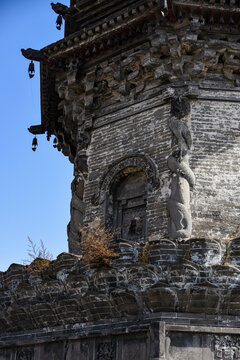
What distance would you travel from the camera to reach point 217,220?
12.5 meters

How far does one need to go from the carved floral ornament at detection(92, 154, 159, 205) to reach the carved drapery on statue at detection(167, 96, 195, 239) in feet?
1.80

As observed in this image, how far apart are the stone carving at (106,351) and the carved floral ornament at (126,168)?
4.58m

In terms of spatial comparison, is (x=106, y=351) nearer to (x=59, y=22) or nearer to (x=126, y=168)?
(x=126, y=168)

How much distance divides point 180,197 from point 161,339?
4.29 metres

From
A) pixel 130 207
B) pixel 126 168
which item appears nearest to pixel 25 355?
pixel 130 207

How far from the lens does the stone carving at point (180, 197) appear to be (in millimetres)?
12102

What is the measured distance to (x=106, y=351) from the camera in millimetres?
9570

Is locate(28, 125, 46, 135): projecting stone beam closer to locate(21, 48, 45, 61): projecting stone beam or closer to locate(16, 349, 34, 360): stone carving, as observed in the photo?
locate(21, 48, 45, 61): projecting stone beam

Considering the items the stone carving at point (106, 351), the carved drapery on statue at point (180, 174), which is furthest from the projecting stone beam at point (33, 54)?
the stone carving at point (106, 351)

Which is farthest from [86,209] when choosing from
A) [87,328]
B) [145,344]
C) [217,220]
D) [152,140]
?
[145,344]

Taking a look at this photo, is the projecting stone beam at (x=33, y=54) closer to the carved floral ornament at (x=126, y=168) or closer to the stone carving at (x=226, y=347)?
the carved floral ornament at (x=126, y=168)

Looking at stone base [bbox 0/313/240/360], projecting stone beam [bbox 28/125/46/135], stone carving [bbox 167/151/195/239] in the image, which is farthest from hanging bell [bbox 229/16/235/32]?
stone base [bbox 0/313/240/360]

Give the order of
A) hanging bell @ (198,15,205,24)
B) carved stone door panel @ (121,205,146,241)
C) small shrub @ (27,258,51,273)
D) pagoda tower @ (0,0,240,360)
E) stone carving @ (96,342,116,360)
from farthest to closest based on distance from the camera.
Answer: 1. hanging bell @ (198,15,205,24)
2. carved stone door panel @ (121,205,146,241)
3. small shrub @ (27,258,51,273)
4. stone carving @ (96,342,116,360)
5. pagoda tower @ (0,0,240,360)

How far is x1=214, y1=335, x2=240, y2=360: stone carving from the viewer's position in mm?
8961
